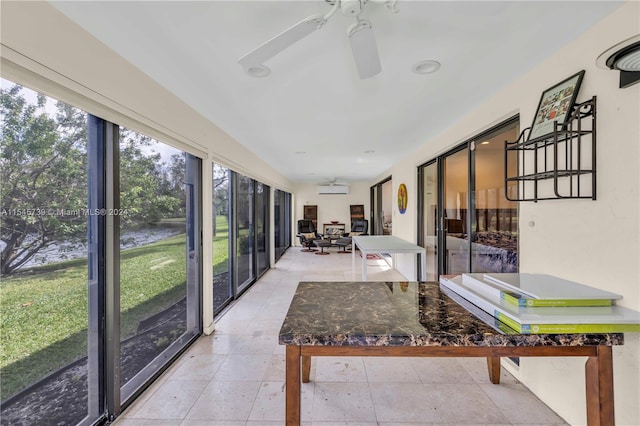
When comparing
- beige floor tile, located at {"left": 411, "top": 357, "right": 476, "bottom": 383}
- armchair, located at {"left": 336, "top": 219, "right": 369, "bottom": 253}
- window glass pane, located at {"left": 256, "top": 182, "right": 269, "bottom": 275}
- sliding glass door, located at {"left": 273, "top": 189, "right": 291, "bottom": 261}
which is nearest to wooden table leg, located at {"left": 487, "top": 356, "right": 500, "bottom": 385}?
beige floor tile, located at {"left": 411, "top": 357, "right": 476, "bottom": 383}

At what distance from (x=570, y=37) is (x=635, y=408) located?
1.89 m

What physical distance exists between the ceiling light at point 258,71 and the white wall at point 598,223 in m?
1.80

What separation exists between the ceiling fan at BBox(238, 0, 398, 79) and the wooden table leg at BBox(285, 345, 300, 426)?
4.29 feet

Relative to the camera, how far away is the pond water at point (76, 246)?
4.31ft

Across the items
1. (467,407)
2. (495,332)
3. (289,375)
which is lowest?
(467,407)

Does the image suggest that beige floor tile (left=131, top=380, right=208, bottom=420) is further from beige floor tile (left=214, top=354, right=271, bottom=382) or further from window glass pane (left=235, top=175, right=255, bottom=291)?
window glass pane (left=235, top=175, right=255, bottom=291)

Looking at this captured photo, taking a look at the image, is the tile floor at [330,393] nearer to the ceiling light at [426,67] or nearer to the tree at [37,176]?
the tree at [37,176]

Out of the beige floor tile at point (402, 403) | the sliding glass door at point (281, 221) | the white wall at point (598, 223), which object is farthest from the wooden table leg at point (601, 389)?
the sliding glass door at point (281, 221)

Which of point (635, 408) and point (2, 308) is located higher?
point (2, 308)

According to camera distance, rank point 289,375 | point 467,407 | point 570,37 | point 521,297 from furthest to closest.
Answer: point 467,407, point 570,37, point 521,297, point 289,375

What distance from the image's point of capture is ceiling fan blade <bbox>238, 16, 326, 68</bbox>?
3.66ft

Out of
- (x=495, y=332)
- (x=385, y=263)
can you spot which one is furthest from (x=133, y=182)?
(x=385, y=263)

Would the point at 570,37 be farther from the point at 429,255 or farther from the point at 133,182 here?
the point at 429,255

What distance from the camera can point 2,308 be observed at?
1.16 m
